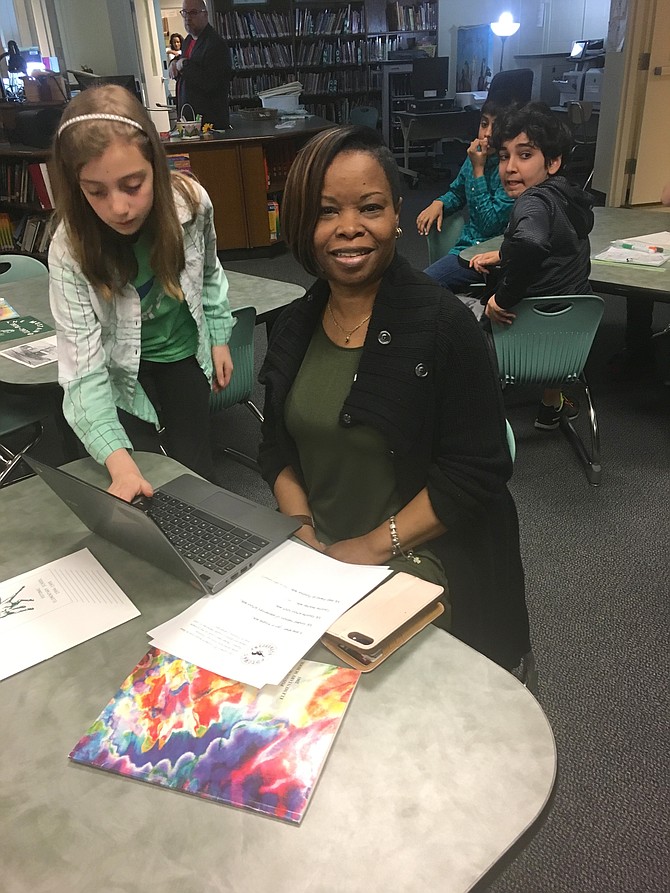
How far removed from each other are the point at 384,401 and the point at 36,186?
510 centimetres

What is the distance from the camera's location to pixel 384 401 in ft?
3.86

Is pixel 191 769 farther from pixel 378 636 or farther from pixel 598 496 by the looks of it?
pixel 598 496

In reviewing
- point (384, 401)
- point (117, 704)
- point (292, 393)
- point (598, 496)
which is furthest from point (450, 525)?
point (598, 496)

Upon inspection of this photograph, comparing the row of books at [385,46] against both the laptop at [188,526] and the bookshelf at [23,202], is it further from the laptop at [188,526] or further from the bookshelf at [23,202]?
the laptop at [188,526]

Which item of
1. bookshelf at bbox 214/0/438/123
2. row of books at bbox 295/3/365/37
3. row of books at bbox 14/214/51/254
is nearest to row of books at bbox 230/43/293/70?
bookshelf at bbox 214/0/438/123

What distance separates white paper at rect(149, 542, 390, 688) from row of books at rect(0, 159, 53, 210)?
5069 mm

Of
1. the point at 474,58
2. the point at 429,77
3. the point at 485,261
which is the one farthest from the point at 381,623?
the point at 474,58

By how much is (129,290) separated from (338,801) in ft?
4.27

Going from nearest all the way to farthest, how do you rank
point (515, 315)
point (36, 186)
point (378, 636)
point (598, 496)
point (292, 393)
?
point (378, 636)
point (292, 393)
point (515, 315)
point (598, 496)
point (36, 186)

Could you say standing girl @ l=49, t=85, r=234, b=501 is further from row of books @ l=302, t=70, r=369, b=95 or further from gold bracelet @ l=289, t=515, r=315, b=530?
row of books @ l=302, t=70, r=369, b=95

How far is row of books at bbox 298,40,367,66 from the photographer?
849 cm

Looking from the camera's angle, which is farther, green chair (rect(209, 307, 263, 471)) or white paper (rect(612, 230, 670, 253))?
white paper (rect(612, 230, 670, 253))

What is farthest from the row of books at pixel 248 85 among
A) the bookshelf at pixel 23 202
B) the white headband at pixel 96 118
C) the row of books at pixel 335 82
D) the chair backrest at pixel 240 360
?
the white headband at pixel 96 118

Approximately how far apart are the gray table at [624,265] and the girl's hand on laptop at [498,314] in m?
0.37
